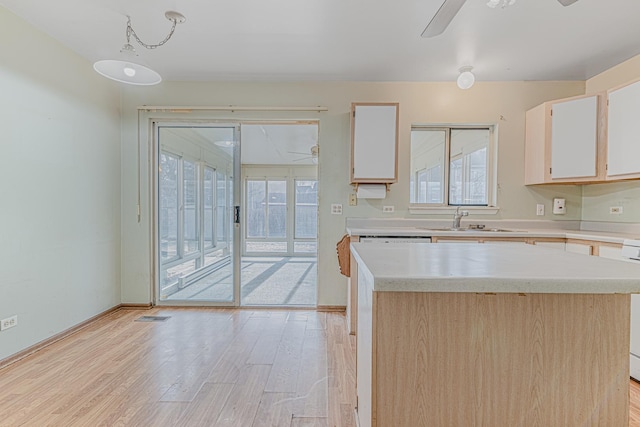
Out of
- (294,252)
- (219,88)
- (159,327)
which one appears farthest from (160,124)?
(294,252)

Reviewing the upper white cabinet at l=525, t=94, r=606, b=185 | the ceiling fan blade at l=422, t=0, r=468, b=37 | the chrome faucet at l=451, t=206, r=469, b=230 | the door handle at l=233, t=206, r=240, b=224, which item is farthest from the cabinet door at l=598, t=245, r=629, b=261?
A: the door handle at l=233, t=206, r=240, b=224

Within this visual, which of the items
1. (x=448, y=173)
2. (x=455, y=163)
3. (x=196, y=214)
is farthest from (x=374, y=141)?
(x=196, y=214)

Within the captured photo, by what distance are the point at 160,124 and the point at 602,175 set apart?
434 centimetres

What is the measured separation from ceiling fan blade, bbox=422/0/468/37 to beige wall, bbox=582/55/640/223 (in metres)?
2.06

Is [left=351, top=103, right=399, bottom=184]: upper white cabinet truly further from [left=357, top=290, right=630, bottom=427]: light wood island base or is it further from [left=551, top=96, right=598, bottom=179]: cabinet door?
[left=357, top=290, right=630, bottom=427]: light wood island base

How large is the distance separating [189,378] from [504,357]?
190 centimetres

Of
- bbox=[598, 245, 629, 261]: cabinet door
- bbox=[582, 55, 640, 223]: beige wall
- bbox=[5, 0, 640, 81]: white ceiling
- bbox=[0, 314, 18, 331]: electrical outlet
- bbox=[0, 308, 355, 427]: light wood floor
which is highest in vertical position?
bbox=[5, 0, 640, 81]: white ceiling

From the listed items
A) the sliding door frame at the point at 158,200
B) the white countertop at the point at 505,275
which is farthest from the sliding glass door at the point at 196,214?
the white countertop at the point at 505,275

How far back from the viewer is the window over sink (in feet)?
11.6

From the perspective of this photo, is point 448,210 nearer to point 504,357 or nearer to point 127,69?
point 504,357

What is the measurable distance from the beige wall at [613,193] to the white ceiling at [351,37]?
104 mm

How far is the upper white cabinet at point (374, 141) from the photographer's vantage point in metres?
3.19

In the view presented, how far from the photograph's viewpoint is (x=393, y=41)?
2.67 m

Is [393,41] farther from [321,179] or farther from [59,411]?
[59,411]
